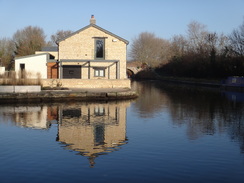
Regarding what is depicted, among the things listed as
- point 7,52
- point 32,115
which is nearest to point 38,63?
point 32,115

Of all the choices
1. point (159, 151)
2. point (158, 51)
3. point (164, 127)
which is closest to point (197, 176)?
point (159, 151)

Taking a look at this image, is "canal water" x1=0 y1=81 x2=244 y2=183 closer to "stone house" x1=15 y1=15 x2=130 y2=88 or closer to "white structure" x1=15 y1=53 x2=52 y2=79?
"stone house" x1=15 y1=15 x2=130 y2=88

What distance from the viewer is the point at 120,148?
9406 millimetres

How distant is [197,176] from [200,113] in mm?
10378

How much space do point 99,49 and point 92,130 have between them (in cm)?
2203

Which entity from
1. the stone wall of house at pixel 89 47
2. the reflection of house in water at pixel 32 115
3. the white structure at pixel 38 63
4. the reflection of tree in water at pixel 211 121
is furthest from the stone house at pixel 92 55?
the reflection of tree in water at pixel 211 121

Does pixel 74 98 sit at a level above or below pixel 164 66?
below

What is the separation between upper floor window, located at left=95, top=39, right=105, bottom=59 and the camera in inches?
1304

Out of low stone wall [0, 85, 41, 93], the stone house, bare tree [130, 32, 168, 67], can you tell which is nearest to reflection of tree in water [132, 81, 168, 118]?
the stone house

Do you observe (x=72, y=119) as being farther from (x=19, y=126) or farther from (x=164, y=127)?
(x=164, y=127)

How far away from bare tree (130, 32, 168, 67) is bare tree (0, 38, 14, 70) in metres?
32.6

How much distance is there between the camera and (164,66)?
7169 cm

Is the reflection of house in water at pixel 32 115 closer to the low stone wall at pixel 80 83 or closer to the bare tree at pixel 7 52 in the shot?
the low stone wall at pixel 80 83

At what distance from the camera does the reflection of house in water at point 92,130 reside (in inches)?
370
